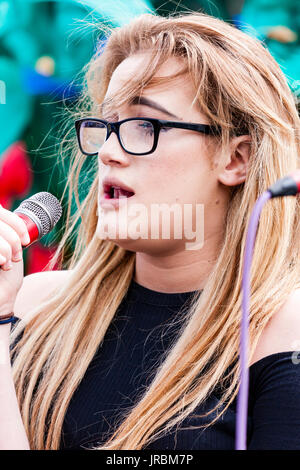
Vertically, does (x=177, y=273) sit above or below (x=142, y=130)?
below

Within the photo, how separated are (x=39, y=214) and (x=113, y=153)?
9.8 inches

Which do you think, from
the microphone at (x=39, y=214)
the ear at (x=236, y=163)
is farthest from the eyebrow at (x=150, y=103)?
the microphone at (x=39, y=214)

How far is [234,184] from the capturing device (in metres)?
1.43

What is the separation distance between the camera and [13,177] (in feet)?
10.5

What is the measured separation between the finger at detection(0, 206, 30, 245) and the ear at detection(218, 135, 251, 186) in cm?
49

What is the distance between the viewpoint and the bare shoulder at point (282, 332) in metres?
1.22

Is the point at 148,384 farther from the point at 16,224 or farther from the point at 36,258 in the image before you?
the point at 36,258

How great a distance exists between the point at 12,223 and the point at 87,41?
2.07 meters

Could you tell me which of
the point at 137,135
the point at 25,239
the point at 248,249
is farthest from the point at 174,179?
the point at 248,249

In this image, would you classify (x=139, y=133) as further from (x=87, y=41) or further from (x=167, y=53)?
(x=87, y=41)

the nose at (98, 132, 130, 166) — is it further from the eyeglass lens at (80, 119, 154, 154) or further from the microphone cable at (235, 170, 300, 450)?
the microphone cable at (235, 170, 300, 450)

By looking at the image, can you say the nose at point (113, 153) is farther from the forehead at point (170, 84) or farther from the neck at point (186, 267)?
the neck at point (186, 267)

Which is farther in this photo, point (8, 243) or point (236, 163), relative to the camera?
point (236, 163)

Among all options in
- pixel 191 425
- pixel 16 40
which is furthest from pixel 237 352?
pixel 16 40
